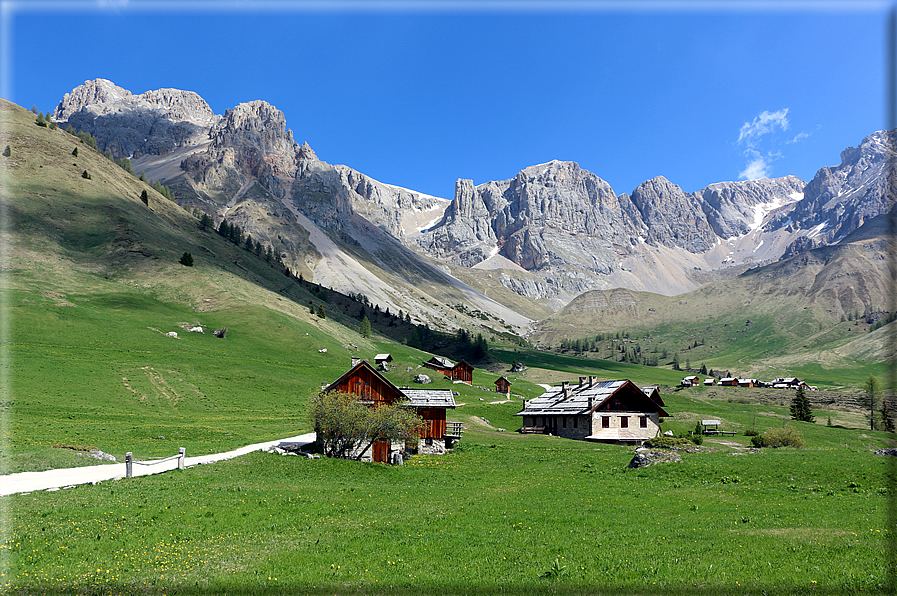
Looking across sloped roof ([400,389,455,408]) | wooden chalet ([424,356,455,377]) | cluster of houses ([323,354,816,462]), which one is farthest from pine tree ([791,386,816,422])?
sloped roof ([400,389,455,408])

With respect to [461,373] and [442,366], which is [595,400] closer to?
[461,373]

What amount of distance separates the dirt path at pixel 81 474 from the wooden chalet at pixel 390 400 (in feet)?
40.5

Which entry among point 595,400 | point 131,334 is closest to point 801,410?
point 595,400

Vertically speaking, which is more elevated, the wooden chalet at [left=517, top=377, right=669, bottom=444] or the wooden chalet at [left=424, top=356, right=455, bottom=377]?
the wooden chalet at [left=424, top=356, right=455, bottom=377]

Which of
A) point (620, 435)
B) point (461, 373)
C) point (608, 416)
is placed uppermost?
point (461, 373)

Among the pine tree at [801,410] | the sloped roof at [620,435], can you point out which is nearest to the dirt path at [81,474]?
the sloped roof at [620,435]

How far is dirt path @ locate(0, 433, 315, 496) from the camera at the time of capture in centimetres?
2611

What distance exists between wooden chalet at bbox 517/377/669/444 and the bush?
1421 cm

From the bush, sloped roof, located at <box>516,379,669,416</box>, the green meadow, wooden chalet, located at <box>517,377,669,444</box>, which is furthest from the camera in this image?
sloped roof, located at <box>516,379,669,416</box>

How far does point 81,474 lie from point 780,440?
226 feet

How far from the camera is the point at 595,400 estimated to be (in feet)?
233

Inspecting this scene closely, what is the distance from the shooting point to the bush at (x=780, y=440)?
58750 mm

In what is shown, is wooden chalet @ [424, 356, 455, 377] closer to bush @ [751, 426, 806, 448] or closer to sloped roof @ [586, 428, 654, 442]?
sloped roof @ [586, 428, 654, 442]

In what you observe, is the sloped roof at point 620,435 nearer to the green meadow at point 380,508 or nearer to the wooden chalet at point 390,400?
the green meadow at point 380,508
